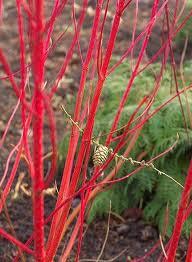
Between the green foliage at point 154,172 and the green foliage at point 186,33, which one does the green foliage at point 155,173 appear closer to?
the green foliage at point 154,172

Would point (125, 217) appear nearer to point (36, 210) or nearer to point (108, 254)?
point (108, 254)

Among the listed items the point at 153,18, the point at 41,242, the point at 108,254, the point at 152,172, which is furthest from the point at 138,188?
the point at 41,242

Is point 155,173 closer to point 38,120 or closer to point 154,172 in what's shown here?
point 154,172

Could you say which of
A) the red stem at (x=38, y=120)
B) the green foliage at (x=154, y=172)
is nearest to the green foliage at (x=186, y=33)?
the green foliage at (x=154, y=172)

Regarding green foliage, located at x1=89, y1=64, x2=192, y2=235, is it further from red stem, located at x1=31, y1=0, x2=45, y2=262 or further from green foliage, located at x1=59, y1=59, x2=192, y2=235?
red stem, located at x1=31, y1=0, x2=45, y2=262

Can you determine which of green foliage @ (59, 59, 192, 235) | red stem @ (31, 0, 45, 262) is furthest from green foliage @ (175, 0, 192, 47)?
red stem @ (31, 0, 45, 262)

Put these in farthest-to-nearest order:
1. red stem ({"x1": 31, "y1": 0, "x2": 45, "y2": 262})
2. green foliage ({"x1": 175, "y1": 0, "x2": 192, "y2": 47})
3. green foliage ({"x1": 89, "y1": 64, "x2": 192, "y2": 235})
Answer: green foliage ({"x1": 175, "y1": 0, "x2": 192, "y2": 47}) < green foliage ({"x1": 89, "y1": 64, "x2": 192, "y2": 235}) < red stem ({"x1": 31, "y1": 0, "x2": 45, "y2": 262})

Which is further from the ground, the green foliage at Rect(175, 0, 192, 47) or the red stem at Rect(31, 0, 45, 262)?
the red stem at Rect(31, 0, 45, 262)

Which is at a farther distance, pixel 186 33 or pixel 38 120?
pixel 186 33

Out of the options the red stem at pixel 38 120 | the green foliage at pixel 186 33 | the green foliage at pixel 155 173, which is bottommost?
the green foliage at pixel 155 173

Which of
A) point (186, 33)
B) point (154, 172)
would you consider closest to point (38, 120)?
point (154, 172)

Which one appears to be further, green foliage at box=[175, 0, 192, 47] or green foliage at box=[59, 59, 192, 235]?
green foliage at box=[175, 0, 192, 47]

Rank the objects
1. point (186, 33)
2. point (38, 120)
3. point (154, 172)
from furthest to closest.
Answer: point (186, 33) < point (154, 172) < point (38, 120)
